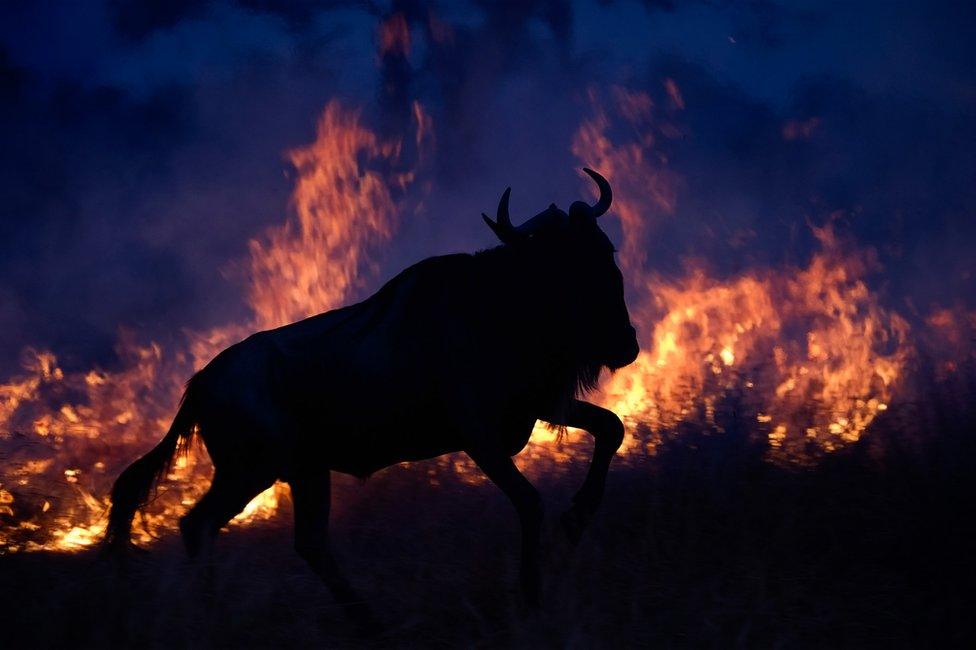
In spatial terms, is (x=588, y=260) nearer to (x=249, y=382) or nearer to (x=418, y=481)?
(x=249, y=382)

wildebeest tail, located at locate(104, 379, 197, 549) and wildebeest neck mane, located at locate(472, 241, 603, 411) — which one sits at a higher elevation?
wildebeest neck mane, located at locate(472, 241, 603, 411)

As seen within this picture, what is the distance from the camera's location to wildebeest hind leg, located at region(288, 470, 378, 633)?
5.06 meters

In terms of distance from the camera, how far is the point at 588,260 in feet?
18.1

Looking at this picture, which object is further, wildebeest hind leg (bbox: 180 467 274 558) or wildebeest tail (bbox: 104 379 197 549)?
wildebeest tail (bbox: 104 379 197 549)

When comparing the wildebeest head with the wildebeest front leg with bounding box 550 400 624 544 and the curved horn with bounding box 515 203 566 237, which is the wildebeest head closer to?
the curved horn with bounding box 515 203 566 237

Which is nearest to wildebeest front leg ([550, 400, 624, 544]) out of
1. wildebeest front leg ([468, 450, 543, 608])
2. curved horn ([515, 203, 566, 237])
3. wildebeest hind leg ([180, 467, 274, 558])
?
wildebeest front leg ([468, 450, 543, 608])

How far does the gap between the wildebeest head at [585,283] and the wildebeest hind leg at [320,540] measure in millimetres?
A: 1908

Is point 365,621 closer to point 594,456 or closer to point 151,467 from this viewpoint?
point 594,456

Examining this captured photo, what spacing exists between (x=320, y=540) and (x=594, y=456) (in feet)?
5.90


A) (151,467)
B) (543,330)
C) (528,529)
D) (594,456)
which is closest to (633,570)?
(594,456)

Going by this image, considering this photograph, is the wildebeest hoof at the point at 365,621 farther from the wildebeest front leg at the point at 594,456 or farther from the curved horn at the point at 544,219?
the curved horn at the point at 544,219

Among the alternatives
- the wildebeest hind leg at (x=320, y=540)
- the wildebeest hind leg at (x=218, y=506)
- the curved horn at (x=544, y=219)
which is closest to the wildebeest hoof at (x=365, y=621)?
the wildebeest hind leg at (x=320, y=540)

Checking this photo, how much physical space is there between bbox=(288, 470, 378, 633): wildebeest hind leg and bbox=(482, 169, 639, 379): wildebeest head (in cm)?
191

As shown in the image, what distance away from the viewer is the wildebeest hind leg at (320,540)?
5062mm
